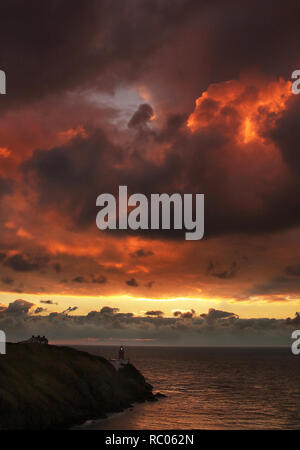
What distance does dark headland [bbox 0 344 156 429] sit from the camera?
5134 cm

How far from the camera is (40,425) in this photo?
168 feet

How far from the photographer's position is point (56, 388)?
60.3m

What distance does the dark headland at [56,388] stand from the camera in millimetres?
51344

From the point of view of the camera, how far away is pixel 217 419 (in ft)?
215

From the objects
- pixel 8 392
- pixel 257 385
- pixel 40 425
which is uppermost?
pixel 8 392
